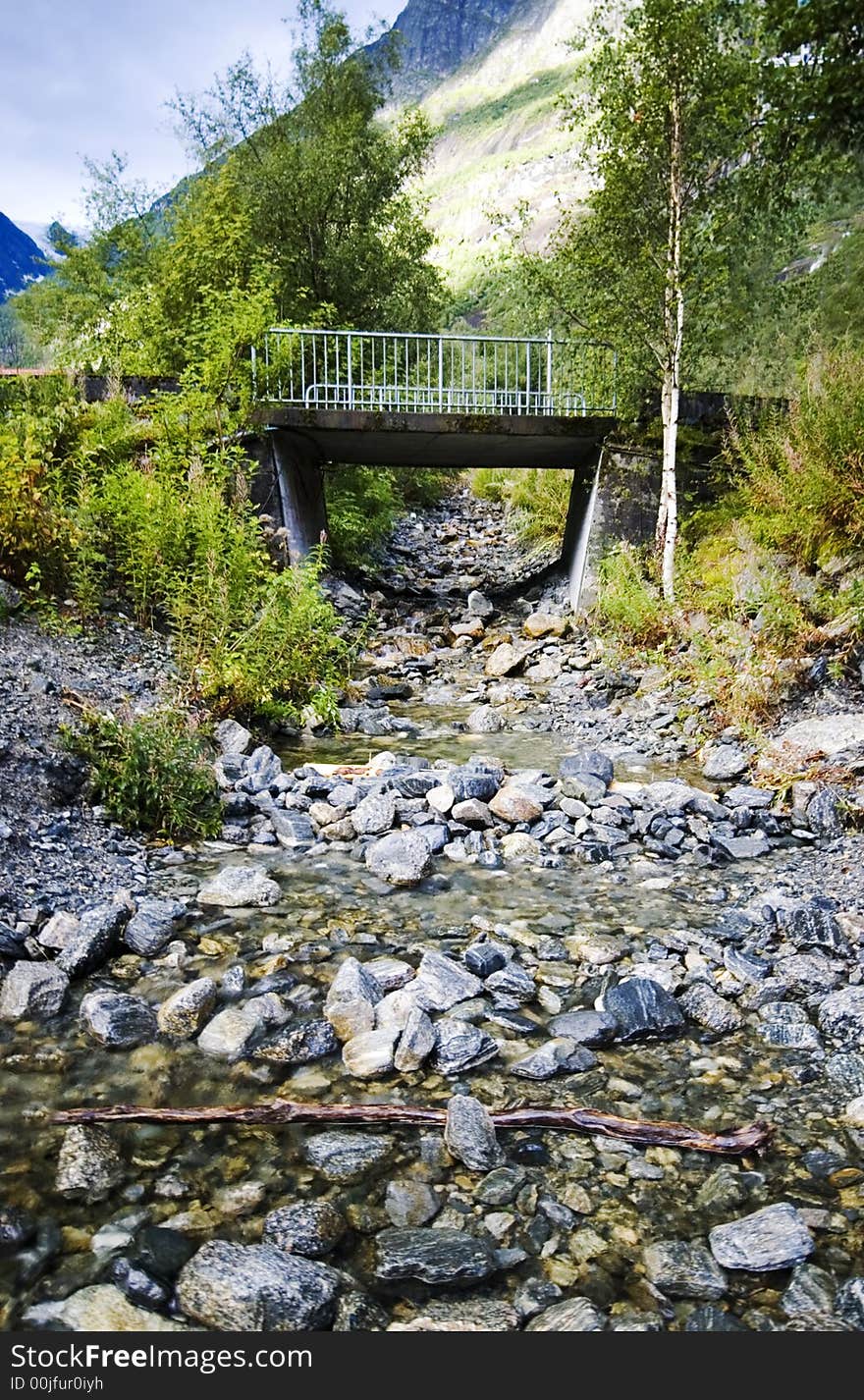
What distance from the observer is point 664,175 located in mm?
11531

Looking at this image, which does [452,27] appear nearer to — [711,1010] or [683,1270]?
[711,1010]

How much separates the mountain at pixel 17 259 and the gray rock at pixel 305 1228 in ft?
83.2

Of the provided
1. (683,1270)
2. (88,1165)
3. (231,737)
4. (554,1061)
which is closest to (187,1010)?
(88,1165)

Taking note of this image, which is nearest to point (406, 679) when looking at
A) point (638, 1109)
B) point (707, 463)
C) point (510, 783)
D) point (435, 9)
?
point (510, 783)

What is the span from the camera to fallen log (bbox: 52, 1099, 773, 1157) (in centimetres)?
297

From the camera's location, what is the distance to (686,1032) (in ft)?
12.0

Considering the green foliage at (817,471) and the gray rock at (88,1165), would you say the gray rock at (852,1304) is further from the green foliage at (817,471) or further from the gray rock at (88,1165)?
the green foliage at (817,471)

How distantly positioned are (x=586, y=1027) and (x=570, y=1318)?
1.43m

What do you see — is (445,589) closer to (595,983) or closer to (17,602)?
(17,602)

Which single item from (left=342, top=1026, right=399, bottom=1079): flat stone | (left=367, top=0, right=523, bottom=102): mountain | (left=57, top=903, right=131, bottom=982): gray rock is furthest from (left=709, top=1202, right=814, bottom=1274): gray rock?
(left=367, top=0, right=523, bottom=102): mountain

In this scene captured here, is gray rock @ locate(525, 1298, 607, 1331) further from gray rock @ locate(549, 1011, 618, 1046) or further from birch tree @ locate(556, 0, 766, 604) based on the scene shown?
birch tree @ locate(556, 0, 766, 604)

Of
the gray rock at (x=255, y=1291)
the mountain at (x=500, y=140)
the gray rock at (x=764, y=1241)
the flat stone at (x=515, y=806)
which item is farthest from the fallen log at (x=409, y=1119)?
the mountain at (x=500, y=140)

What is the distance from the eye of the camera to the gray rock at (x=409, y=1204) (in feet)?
8.51

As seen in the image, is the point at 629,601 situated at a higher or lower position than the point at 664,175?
lower
